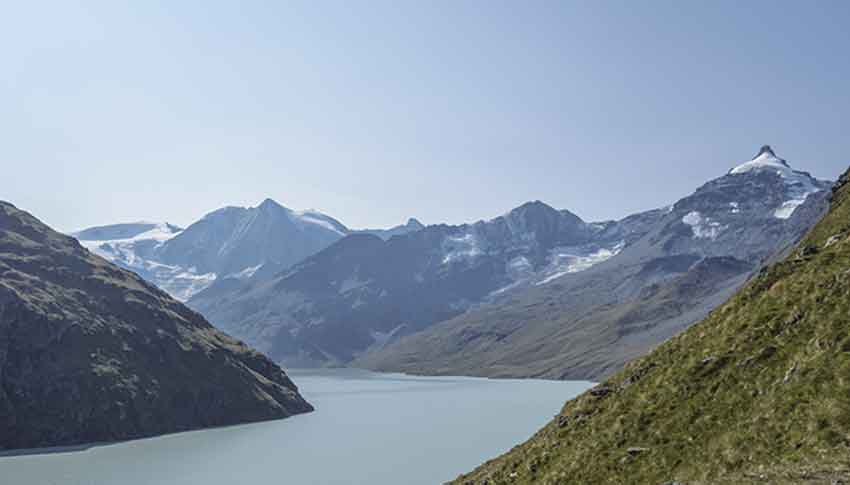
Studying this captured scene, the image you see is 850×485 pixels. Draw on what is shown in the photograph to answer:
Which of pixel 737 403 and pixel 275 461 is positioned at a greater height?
pixel 737 403

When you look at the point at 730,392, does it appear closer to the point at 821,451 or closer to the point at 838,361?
the point at 838,361

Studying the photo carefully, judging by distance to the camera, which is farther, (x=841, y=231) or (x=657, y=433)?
(x=841, y=231)

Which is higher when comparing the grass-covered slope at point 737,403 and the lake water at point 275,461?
the grass-covered slope at point 737,403

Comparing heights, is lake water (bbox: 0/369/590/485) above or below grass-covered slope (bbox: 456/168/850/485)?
below

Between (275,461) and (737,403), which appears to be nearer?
(737,403)

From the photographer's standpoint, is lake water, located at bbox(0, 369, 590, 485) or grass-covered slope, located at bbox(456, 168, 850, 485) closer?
grass-covered slope, located at bbox(456, 168, 850, 485)

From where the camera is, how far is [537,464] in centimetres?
4538

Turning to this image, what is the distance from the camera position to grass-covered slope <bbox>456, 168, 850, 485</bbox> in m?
→ 31.7

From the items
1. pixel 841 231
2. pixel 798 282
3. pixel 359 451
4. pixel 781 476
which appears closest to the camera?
pixel 781 476

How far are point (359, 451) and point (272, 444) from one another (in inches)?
1162

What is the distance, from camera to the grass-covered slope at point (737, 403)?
3173cm

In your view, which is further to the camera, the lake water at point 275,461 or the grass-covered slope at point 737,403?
the lake water at point 275,461

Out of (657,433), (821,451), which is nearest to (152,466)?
(657,433)

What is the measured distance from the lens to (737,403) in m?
37.2
